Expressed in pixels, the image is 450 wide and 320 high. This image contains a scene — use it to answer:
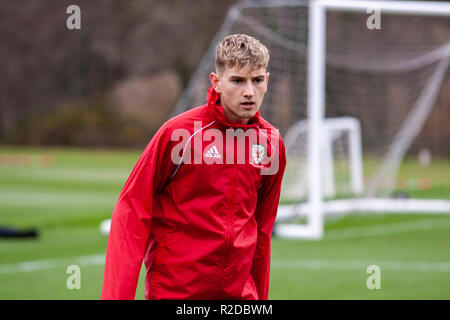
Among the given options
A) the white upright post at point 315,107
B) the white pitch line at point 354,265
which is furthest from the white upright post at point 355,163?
the white pitch line at point 354,265

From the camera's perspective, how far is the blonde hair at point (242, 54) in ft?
9.76

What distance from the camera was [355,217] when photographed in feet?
45.7

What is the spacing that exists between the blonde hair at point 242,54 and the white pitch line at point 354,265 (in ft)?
19.1

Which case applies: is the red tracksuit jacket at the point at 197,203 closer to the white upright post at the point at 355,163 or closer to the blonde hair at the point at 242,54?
the blonde hair at the point at 242,54

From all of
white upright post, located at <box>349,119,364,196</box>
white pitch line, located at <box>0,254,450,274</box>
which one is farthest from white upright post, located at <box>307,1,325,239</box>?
white upright post, located at <box>349,119,364,196</box>

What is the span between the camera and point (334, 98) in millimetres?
15094

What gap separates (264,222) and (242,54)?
825mm

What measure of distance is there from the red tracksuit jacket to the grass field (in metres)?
3.91

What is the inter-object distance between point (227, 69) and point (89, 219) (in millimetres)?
10975

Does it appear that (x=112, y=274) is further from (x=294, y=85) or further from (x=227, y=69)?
(x=294, y=85)

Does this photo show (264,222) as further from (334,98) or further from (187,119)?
(334,98)

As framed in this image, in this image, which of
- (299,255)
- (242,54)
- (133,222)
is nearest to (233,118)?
(242,54)

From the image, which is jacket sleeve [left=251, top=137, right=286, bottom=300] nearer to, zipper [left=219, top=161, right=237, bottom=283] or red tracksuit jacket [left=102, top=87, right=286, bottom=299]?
red tracksuit jacket [left=102, top=87, right=286, bottom=299]

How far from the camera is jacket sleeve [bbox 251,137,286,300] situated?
3326 mm
